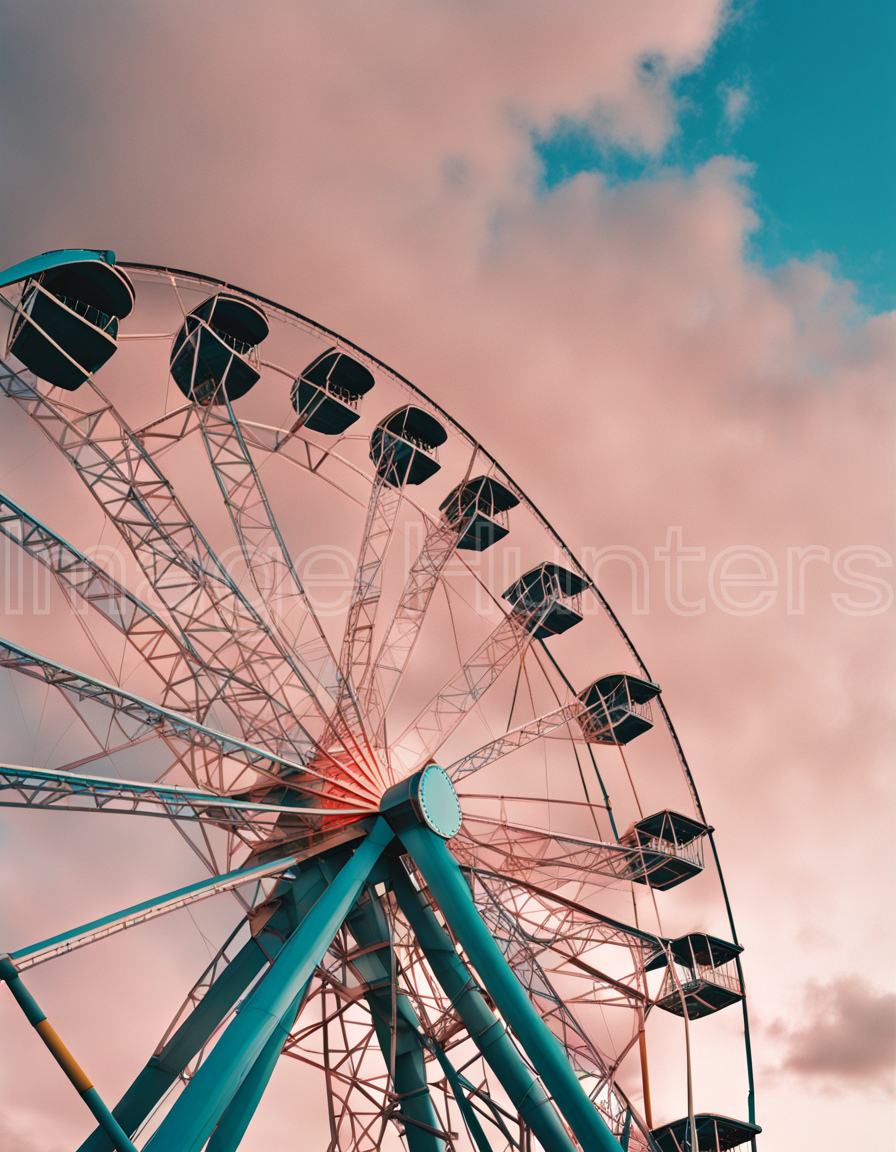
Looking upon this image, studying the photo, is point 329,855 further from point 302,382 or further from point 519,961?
point 302,382

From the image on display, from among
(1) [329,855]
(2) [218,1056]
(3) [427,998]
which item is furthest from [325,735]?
(2) [218,1056]

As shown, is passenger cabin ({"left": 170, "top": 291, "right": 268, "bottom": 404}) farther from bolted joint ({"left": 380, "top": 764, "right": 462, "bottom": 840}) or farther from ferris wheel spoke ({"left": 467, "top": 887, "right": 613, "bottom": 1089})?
ferris wheel spoke ({"left": 467, "top": 887, "right": 613, "bottom": 1089})

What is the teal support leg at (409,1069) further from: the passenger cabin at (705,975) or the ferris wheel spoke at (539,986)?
the passenger cabin at (705,975)

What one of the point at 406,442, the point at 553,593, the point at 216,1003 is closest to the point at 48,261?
the point at 406,442

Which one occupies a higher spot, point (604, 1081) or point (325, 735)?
point (325, 735)

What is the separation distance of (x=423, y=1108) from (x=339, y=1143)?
1784 mm

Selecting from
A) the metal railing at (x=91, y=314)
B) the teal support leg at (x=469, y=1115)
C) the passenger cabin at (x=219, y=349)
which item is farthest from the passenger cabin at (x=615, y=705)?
the metal railing at (x=91, y=314)

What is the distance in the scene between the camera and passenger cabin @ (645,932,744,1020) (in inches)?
930

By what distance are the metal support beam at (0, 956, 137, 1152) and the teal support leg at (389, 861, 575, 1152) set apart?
7.90 metres

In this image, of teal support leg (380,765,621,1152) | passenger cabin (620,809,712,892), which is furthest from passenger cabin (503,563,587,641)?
teal support leg (380,765,621,1152)

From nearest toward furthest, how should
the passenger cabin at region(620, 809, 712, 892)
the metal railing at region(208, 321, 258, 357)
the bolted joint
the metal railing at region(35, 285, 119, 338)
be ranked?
the metal railing at region(35, 285, 119, 338) < the bolted joint < the metal railing at region(208, 321, 258, 357) < the passenger cabin at region(620, 809, 712, 892)

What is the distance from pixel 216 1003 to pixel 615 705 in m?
14.0

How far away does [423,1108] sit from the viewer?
17156 mm

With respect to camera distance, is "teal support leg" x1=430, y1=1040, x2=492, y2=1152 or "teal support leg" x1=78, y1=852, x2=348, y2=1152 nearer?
"teal support leg" x1=78, y1=852, x2=348, y2=1152
